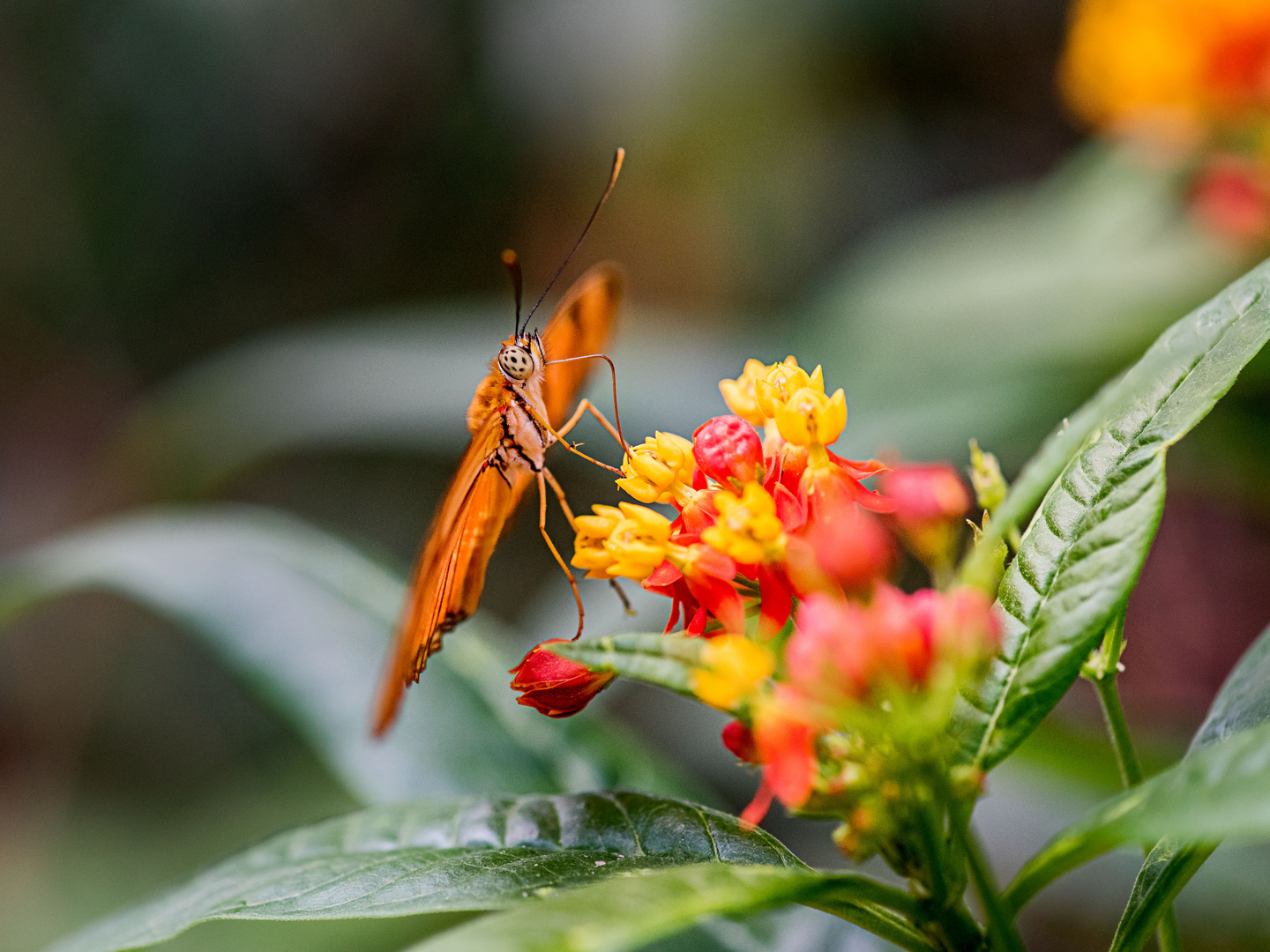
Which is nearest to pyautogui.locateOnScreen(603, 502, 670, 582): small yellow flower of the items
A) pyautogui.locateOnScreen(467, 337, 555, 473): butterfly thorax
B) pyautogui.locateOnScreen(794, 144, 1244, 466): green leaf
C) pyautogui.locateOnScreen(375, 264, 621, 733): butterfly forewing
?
pyautogui.locateOnScreen(375, 264, 621, 733): butterfly forewing

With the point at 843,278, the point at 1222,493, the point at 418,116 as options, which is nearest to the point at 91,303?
the point at 418,116

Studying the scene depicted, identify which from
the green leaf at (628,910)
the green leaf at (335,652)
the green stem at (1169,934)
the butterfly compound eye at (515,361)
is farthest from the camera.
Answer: the green leaf at (335,652)

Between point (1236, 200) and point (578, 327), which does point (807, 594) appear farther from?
point (1236, 200)

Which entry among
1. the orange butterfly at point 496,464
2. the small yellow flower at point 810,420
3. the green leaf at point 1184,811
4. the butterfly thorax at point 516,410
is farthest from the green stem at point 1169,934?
the butterfly thorax at point 516,410

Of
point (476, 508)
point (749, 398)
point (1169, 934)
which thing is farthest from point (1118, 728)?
point (476, 508)

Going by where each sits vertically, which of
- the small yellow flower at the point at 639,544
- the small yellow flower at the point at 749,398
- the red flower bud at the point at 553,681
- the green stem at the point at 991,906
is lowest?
the green stem at the point at 991,906

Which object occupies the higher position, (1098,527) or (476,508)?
(476,508)

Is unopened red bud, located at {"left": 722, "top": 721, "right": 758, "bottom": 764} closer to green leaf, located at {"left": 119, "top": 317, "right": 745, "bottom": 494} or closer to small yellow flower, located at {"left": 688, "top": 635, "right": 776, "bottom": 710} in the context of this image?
small yellow flower, located at {"left": 688, "top": 635, "right": 776, "bottom": 710}

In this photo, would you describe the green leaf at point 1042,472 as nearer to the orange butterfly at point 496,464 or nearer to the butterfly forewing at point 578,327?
the orange butterfly at point 496,464

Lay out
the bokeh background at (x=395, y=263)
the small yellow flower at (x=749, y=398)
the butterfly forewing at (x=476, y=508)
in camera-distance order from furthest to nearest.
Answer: the bokeh background at (x=395, y=263) < the butterfly forewing at (x=476, y=508) < the small yellow flower at (x=749, y=398)
